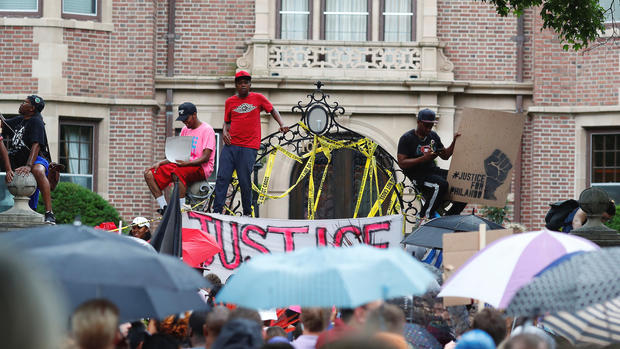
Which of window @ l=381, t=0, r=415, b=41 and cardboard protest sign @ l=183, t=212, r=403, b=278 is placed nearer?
cardboard protest sign @ l=183, t=212, r=403, b=278

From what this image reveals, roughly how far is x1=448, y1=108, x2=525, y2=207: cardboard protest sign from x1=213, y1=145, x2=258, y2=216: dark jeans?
273 cm

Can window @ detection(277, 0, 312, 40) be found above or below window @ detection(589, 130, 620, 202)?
above

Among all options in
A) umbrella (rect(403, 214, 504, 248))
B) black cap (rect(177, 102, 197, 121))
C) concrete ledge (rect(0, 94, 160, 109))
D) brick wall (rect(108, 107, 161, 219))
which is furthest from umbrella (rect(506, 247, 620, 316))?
concrete ledge (rect(0, 94, 160, 109))

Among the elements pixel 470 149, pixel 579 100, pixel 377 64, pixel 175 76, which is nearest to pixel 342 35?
pixel 377 64

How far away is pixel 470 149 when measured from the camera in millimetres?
12461

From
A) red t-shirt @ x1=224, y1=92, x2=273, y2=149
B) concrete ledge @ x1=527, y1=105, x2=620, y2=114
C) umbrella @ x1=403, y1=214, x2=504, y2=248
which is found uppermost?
concrete ledge @ x1=527, y1=105, x2=620, y2=114

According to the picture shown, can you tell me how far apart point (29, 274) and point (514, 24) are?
1977 centimetres

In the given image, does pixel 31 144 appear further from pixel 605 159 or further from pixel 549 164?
pixel 605 159

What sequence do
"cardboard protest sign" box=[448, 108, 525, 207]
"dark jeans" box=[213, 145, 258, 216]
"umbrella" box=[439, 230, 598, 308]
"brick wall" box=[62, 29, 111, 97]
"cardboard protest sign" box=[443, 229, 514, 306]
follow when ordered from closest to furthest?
"umbrella" box=[439, 230, 598, 308], "cardboard protest sign" box=[443, 229, 514, 306], "cardboard protest sign" box=[448, 108, 525, 207], "dark jeans" box=[213, 145, 258, 216], "brick wall" box=[62, 29, 111, 97]

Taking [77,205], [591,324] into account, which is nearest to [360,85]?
[77,205]

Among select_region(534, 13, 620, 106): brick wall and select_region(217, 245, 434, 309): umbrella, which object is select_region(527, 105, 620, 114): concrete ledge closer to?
select_region(534, 13, 620, 106): brick wall

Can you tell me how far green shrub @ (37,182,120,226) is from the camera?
18.9m

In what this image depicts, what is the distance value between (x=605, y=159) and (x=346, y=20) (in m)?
5.87

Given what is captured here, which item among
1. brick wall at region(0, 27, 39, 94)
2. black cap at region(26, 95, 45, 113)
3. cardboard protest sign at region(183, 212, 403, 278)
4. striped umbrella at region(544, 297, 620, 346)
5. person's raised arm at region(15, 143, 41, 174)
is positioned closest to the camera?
striped umbrella at region(544, 297, 620, 346)
